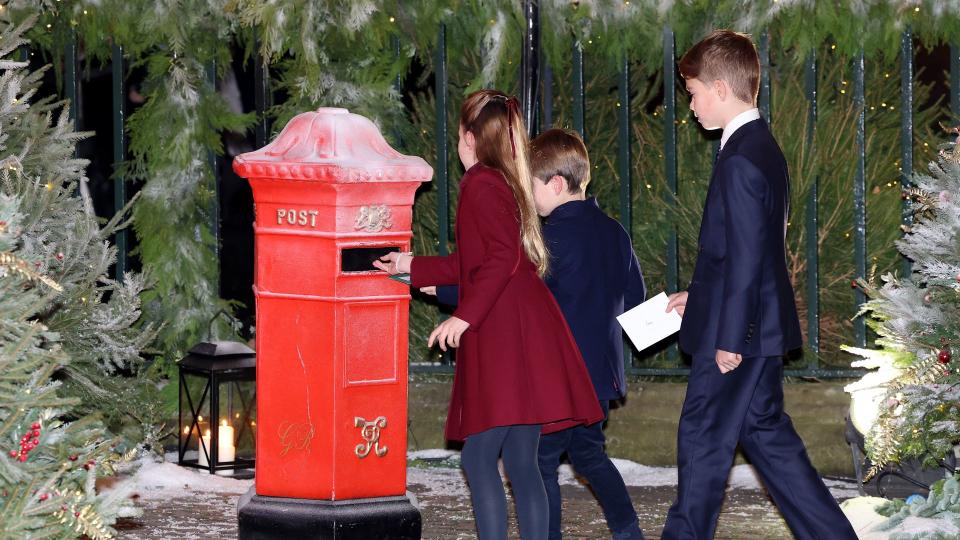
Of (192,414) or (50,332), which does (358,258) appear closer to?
(50,332)

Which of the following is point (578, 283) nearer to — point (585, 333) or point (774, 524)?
point (585, 333)

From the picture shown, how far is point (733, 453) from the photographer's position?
4852 millimetres

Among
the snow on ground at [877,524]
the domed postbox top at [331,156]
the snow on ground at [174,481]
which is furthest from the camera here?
the snow on ground at [174,481]

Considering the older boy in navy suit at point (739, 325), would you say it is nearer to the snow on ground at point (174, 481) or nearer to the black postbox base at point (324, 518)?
the black postbox base at point (324, 518)

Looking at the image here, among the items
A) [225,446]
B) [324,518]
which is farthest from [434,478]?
[324,518]

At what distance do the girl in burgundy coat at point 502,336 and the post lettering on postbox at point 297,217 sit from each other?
562 millimetres

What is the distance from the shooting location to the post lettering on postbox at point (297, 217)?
17.0ft

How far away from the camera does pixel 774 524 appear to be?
20.0ft

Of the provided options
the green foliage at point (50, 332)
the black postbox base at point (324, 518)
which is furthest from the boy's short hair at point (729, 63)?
the green foliage at point (50, 332)

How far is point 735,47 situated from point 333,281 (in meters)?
1.61

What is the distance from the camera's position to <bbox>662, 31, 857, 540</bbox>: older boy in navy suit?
15.6ft

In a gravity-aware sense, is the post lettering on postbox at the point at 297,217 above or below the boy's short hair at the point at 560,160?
below

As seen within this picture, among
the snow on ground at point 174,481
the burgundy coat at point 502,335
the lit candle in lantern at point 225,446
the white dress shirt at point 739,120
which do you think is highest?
the white dress shirt at point 739,120

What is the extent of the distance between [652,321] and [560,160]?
70cm
